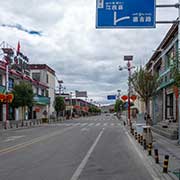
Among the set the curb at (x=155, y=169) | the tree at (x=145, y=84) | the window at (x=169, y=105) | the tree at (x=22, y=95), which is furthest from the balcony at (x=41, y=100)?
the curb at (x=155, y=169)

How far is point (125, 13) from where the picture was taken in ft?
55.0

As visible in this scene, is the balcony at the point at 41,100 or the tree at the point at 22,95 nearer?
the tree at the point at 22,95

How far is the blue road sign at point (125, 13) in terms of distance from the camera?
16688 millimetres

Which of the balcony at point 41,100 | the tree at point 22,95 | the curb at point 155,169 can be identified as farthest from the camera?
the balcony at point 41,100

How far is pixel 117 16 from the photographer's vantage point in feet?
54.7

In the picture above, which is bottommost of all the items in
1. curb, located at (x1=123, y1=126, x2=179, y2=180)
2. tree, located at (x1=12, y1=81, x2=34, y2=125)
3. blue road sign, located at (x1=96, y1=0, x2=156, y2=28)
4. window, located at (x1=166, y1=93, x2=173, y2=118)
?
curb, located at (x1=123, y1=126, x2=179, y2=180)

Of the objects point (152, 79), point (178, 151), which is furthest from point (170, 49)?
point (178, 151)

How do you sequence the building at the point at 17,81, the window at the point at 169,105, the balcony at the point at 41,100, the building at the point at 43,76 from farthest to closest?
the building at the point at 43,76 → the balcony at the point at 41,100 → the building at the point at 17,81 → the window at the point at 169,105

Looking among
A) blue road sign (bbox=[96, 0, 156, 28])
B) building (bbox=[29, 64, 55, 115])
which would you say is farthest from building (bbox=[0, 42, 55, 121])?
blue road sign (bbox=[96, 0, 156, 28])

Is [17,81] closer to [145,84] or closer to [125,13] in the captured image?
[145,84]

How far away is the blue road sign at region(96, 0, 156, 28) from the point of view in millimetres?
16688

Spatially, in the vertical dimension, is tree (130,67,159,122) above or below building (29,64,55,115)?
below

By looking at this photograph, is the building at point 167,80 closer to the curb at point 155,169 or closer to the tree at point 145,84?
the tree at point 145,84

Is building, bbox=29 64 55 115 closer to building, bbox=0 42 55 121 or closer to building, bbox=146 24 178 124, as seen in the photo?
building, bbox=0 42 55 121
